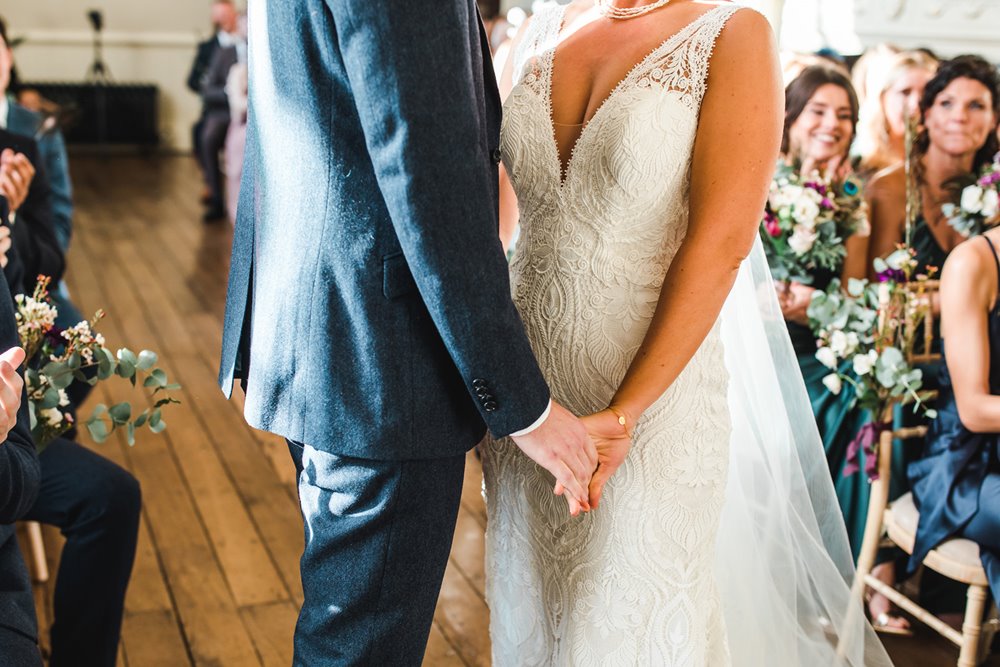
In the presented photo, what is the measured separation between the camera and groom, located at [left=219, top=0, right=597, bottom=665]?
126cm

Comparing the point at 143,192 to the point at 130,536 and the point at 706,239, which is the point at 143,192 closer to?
the point at 130,536

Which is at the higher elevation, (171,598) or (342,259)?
(342,259)

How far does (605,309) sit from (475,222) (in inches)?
16.2

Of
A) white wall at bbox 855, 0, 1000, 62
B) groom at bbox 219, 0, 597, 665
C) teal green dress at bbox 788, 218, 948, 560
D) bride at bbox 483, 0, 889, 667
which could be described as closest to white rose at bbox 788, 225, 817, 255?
teal green dress at bbox 788, 218, 948, 560

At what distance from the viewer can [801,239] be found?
3264mm

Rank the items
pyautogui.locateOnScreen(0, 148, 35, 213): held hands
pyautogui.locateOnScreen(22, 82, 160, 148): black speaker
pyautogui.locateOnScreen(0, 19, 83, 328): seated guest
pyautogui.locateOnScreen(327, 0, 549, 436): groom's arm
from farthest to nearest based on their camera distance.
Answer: pyautogui.locateOnScreen(22, 82, 160, 148): black speaker, pyautogui.locateOnScreen(0, 19, 83, 328): seated guest, pyautogui.locateOnScreen(0, 148, 35, 213): held hands, pyautogui.locateOnScreen(327, 0, 549, 436): groom's arm

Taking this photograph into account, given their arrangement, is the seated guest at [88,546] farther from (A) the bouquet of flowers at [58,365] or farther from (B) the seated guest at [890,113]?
(B) the seated guest at [890,113]

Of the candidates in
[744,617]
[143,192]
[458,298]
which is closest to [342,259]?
[458,298]

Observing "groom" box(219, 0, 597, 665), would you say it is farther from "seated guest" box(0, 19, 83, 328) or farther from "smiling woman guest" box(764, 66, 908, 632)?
"seated guest" box(0, 19, 83, 328)

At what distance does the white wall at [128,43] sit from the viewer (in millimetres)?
11203

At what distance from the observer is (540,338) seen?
1.72 meters

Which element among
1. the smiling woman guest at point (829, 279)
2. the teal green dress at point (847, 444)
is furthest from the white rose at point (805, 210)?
the teal green dress at point (847, 444)

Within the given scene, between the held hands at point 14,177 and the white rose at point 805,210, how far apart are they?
7.13ft

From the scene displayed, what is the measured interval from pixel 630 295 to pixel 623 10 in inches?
18.2
